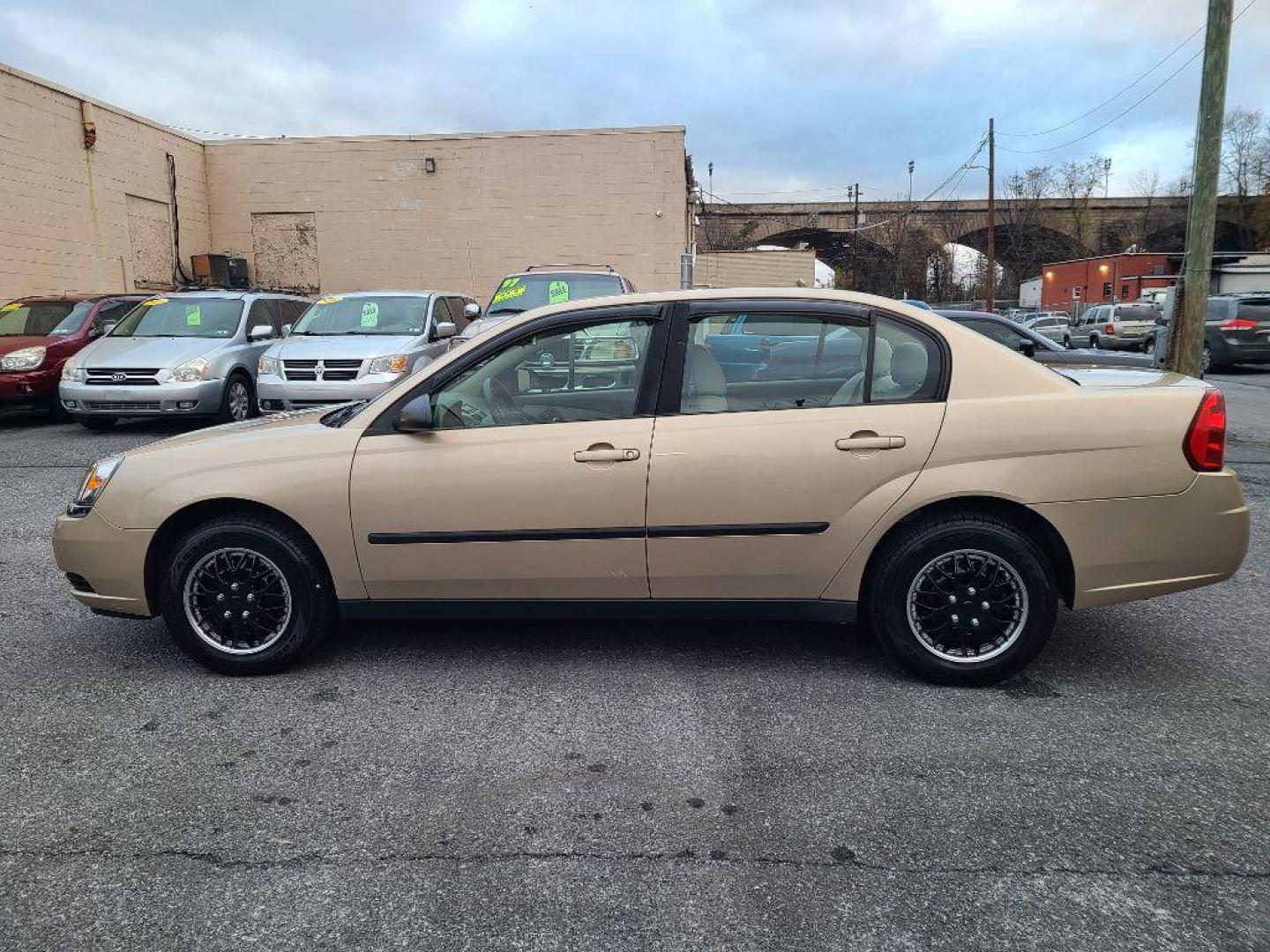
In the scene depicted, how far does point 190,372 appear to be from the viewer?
10328 mm

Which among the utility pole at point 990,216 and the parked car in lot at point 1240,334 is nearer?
the parked car in lot at point 1240,334

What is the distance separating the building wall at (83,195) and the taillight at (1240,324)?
2349 cm

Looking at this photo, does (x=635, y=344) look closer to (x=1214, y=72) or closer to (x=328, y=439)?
(x=328, y=439)

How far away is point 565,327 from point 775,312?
898 mm

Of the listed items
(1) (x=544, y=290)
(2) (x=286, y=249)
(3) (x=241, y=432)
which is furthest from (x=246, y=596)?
(2) (x=286, y=249)

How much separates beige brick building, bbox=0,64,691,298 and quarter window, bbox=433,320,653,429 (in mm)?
17385

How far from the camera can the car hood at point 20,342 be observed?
11766mm

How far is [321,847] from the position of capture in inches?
106

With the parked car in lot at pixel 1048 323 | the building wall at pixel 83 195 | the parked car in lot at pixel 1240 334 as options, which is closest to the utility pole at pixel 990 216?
the parked car in lot at pixel 1048 323

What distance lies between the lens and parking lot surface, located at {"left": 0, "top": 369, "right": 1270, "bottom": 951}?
7.78ft

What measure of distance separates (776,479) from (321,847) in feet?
6.75

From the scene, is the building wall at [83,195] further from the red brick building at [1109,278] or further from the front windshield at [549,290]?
the red brick building at [1109,278]

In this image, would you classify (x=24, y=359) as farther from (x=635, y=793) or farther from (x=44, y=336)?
(x=635, y=793)

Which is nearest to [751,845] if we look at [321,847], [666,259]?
[321,847]
